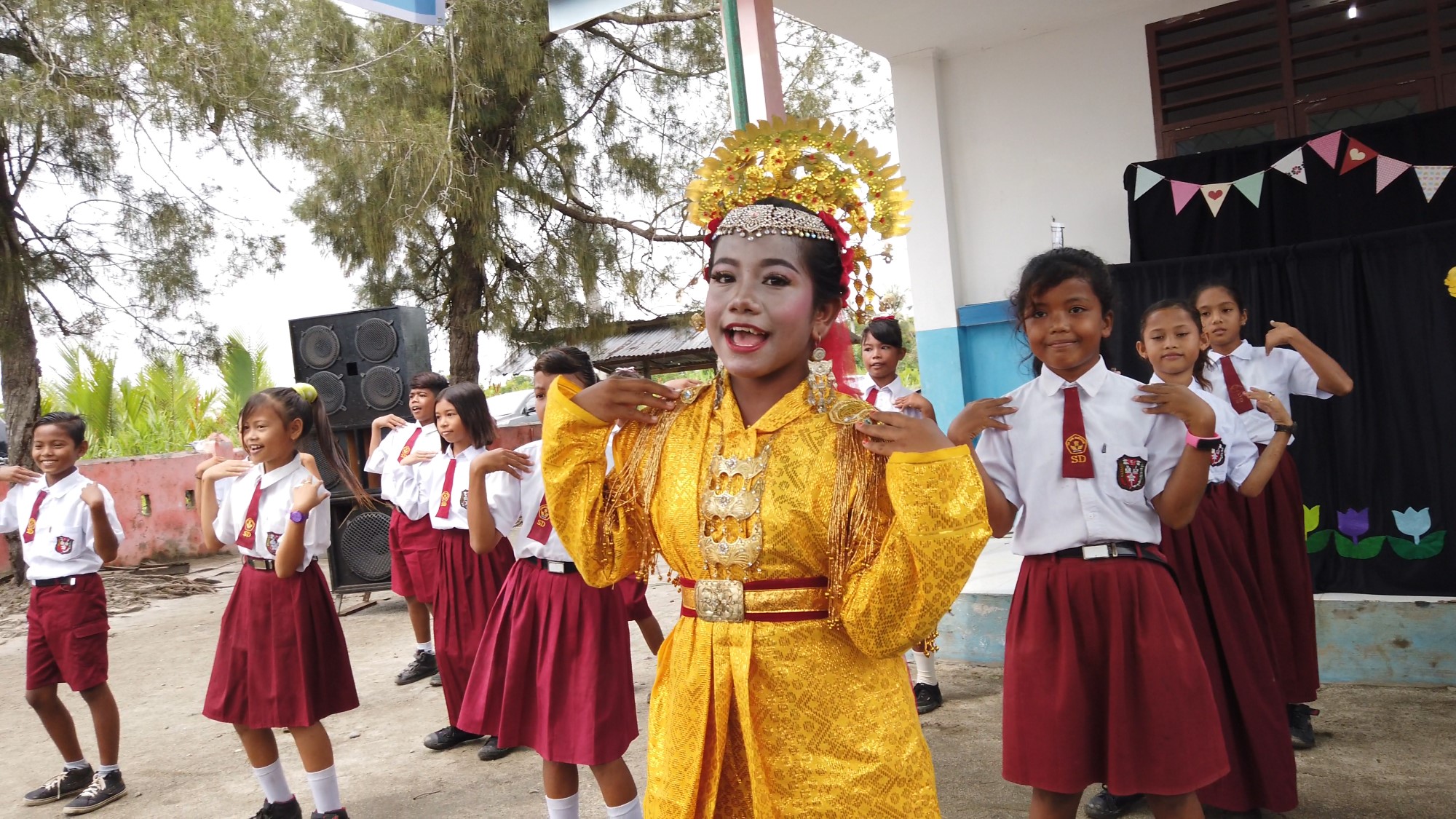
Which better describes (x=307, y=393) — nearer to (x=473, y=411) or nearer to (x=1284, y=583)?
(x=473, y=411)

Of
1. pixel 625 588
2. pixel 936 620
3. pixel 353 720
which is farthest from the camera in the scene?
pixel 353 720

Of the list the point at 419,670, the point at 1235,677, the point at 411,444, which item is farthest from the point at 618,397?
the point at 411,444

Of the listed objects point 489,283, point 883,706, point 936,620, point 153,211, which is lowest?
point 883,706

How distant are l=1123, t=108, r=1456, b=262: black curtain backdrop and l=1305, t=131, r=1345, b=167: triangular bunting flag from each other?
3cm

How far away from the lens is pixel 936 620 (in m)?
1.66

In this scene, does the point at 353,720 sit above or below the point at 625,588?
below

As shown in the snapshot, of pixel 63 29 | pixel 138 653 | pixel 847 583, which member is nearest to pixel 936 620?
pixel 847 583

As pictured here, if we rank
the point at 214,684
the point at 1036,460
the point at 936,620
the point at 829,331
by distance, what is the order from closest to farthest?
the point at 936,620, the point at 829,331, the point at 1036,460, the point at 214,684

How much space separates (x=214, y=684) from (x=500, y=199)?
7.84 meters

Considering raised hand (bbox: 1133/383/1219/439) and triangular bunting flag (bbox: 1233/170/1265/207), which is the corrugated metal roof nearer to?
triangular bunting flag (bbox: 1233/170/1265/207)

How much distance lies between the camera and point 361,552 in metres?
8.05

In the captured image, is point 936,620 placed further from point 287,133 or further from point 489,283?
point 489,283

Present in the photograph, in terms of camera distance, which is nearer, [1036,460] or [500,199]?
[1036,460]

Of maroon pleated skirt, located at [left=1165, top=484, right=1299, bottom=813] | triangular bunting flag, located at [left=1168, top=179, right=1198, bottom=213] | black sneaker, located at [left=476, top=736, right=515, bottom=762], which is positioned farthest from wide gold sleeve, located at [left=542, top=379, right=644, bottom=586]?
triangular bunting flag, located at [left=1168, top=179, right=1198, bottom=213]
